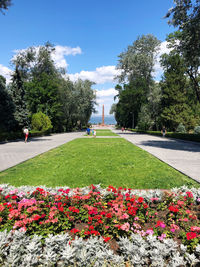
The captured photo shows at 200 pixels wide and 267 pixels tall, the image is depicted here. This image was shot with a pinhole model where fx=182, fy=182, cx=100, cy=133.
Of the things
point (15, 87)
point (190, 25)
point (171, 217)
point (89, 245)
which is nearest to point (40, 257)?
point (89, 245)

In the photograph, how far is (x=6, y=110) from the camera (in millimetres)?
21219

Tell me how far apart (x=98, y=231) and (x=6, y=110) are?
21.8 metres

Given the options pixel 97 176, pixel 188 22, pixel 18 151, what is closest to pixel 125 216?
pixel 97 176

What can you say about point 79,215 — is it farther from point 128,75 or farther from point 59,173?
point 128,75

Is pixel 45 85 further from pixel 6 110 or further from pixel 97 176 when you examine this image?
pixel 97 176

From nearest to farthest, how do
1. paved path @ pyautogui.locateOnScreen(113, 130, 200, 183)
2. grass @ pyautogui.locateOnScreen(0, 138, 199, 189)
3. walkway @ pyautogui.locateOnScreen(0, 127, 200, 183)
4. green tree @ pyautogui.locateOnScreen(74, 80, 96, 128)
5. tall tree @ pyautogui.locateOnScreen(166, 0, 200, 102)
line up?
grass @ pyautogui.locateOnScreen(0, 138, 199, 189) → paved path @ pyautogui.locateOnScreen(113, 130, 200, 183) → walkway @ pyautogui.locateOnScreen(0, 127, 200, 183) → tall tree @ pyautogui.locateOnScreen(166, 0, 200, 102) → green tree @ pyautogui.locateOnScreen(74, 80, 96, 128)

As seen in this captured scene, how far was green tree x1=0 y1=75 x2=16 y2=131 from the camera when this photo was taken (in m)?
20.6

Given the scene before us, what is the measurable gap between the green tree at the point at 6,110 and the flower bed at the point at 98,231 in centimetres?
1952

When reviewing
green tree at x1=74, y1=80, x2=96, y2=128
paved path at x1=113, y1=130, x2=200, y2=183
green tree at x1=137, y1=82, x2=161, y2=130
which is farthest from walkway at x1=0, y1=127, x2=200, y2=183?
green tree at x1=74, y1=80, x2=96, y2=128

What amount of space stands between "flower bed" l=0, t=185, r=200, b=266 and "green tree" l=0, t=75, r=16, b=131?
19.5 metres

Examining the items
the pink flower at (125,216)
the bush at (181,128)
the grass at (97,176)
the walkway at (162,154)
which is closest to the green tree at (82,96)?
the bush at (181,128)

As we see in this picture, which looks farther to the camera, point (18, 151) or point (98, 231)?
point (18, 151)

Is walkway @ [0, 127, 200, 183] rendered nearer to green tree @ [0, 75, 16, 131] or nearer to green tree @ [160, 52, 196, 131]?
green tree @ [0, 75, 16, 131]

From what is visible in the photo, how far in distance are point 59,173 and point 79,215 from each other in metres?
3.35
